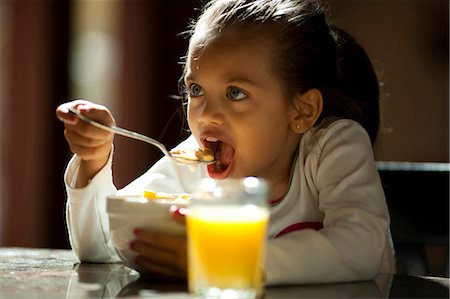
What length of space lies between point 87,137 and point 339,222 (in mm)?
376

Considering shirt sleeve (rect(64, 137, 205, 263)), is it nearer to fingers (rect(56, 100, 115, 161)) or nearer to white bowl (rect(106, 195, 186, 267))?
fingers (rect(56, 100, 115, 161))

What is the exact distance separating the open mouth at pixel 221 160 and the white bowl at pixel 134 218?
0.27 m

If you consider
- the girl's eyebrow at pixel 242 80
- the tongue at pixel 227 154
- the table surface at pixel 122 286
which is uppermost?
the girl's eyebrow at pixel 242 80

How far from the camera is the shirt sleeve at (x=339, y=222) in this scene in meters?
1.06

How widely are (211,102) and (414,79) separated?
1836mm

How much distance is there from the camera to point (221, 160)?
1.35 meters

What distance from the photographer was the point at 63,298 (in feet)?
3.14

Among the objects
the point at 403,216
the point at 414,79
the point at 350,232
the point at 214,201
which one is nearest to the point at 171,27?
the point at 414,79

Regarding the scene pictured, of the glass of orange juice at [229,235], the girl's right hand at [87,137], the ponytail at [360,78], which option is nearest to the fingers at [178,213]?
the glass of orange juice at [229,235]

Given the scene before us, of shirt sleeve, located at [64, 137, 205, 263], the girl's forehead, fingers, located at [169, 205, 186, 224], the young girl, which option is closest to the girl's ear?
the young girl

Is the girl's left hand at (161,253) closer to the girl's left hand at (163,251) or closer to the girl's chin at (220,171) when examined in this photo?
the girl's left hand at (163,251)

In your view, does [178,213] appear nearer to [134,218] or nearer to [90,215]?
[134,218]

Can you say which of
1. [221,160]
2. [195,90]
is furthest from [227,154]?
[195,90]

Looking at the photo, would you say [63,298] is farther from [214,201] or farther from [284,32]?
[284,32]
